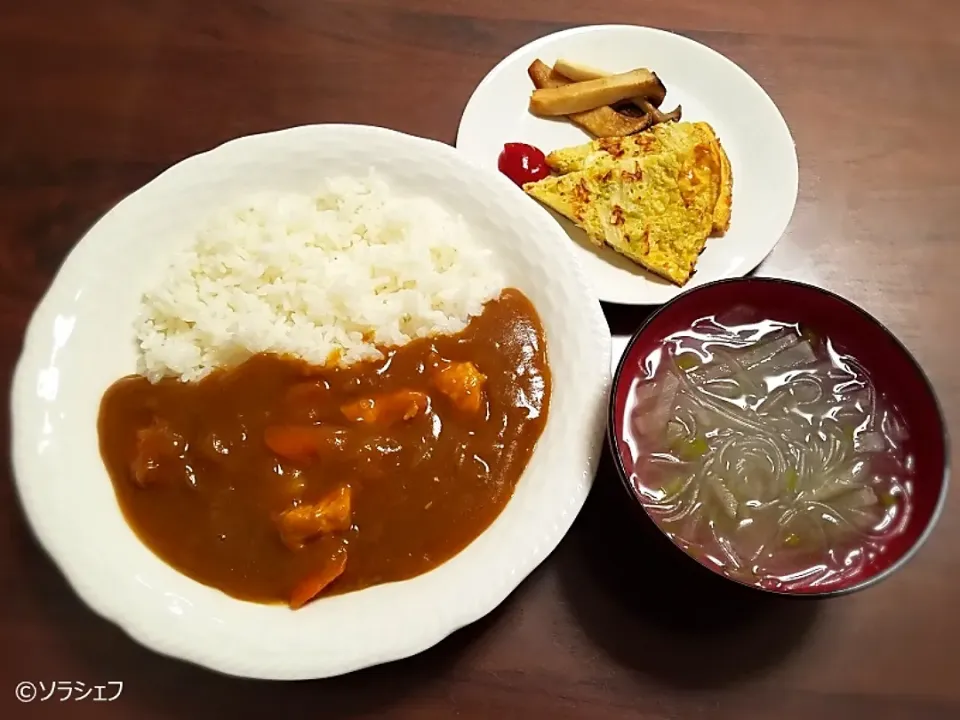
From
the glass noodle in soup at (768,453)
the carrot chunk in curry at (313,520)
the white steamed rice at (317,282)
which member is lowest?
the carrot chunk in curry at (313,520)

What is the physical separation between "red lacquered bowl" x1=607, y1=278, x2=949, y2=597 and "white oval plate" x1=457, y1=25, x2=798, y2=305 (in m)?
0.39

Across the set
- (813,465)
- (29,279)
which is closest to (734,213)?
(813,465)

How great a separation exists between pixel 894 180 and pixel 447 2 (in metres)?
1.86

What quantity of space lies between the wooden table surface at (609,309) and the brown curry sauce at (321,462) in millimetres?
277

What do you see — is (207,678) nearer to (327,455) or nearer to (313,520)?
(313,520)

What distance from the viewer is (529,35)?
10.7 ft

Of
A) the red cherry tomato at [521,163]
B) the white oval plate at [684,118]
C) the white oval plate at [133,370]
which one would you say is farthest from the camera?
the red cherry tomato at [521,163]

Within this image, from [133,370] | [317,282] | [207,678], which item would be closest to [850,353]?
→ [317,282]

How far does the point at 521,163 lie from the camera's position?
2902 millimetres

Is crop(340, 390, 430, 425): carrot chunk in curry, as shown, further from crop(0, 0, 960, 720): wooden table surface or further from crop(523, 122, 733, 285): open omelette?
crop(523, 122, 733, 285): open omelette

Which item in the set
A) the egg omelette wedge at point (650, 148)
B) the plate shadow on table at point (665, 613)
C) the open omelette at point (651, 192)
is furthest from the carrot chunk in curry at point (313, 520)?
the egg omelette wedge at point (650, 148)

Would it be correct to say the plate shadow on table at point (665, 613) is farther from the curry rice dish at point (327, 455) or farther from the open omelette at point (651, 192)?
the open omelette at point (651, 192)

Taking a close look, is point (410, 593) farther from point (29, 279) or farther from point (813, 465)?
point (29, 279)

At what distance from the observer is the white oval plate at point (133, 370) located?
2.00m
